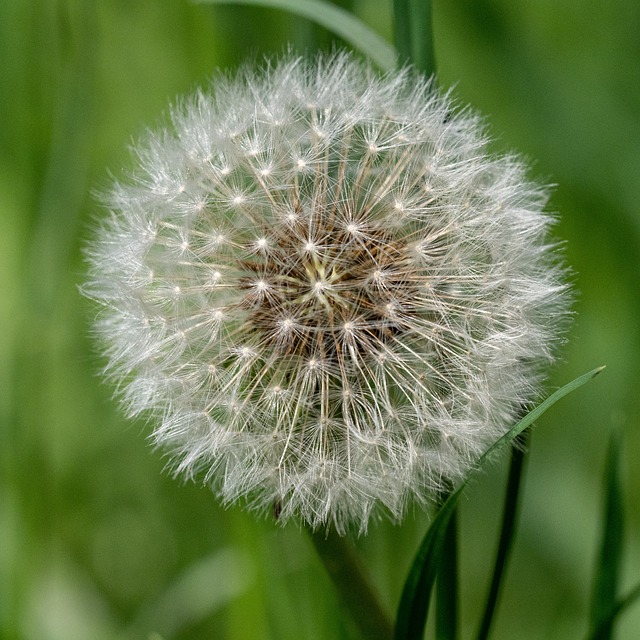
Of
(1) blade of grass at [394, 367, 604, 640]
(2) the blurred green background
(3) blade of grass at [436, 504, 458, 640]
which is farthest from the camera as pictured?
(2) the blurred green background

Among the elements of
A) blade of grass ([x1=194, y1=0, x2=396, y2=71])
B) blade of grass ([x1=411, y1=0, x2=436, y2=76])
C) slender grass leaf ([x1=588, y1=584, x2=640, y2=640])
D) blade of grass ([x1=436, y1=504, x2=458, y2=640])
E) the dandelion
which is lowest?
slender grass leaf ([x1=588, y1=584, x2=640, y2=640])

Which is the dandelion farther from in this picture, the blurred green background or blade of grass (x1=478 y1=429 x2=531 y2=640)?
the blurred green background

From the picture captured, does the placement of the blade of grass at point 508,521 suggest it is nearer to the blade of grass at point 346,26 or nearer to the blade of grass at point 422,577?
the blade of grass at point 422,577

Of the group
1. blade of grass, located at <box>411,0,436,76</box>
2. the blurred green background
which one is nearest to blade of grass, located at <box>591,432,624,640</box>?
the blurred green background

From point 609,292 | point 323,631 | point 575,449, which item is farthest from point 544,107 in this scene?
point 323,631

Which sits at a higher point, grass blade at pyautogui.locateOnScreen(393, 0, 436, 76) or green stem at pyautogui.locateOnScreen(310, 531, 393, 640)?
grass blade at pyautogui.locateOnScreen(393, 0, 436, 76)

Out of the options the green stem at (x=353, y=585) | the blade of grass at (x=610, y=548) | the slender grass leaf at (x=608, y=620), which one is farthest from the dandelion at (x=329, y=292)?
the slender grass leaf at (x=608, y=620)

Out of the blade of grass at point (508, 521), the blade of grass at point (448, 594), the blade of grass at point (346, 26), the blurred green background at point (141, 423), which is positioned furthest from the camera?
the blurred green background at point (141, 423)
